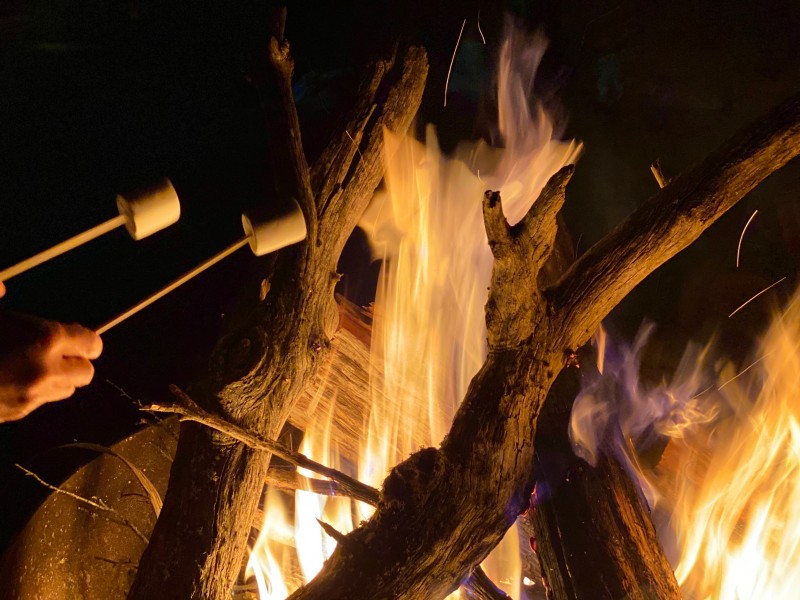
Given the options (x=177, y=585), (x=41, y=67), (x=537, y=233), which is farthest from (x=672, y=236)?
(x=41, y=67)

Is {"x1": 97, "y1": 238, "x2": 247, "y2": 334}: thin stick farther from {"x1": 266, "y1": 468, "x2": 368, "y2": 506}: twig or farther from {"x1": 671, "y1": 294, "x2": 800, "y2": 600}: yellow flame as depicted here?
{"x1": 671, "y1": 294, "x2": 800, "y2": 600}: yellow flame

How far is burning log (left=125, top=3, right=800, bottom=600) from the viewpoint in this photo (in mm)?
2664

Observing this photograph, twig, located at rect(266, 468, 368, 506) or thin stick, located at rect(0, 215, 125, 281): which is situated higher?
thin stick, located at rect(0, 215, 125, 281)

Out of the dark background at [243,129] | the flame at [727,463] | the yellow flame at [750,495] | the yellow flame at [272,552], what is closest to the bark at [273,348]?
the dark background at [243,129]

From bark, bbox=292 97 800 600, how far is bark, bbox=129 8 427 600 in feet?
1.94

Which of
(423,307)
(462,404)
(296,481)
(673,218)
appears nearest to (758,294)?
(673,218)

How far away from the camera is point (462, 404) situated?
307 cm

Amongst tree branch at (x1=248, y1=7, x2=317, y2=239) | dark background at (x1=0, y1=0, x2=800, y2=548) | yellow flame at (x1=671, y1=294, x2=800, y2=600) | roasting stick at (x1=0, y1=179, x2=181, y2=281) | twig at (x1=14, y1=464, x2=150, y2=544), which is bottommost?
yellow flame at (x1=671, y1=294, x2=800, y2=600)

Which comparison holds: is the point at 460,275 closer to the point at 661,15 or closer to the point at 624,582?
the point at 624,582

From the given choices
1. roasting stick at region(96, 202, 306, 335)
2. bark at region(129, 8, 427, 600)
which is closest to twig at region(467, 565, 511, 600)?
bark at region(129, 8, 427, 600)

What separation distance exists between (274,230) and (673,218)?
6.87 ft

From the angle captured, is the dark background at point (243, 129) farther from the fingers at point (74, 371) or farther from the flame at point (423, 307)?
the fingers at point (74, 371)

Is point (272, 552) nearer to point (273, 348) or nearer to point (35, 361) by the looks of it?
point (273, 348)

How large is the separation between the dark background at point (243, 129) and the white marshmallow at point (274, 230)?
1.89 m
